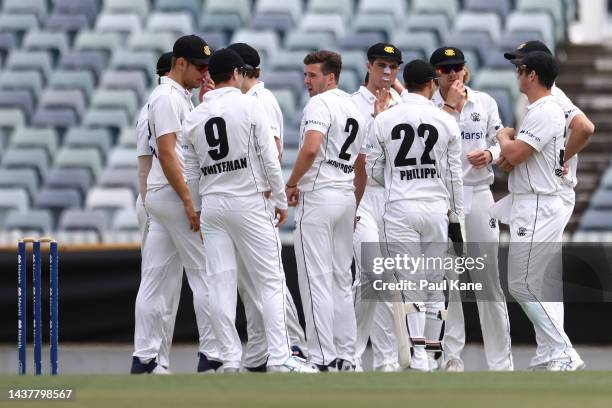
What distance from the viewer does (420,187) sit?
8.66 metres

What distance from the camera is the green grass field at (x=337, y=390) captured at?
21.4 ft

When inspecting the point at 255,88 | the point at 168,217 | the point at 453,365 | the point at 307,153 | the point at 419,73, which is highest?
the point at 419,73

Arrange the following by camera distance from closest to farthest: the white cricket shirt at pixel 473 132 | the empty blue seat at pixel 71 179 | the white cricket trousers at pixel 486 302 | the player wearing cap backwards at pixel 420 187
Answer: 1. the player wearing cap backwards at pixel 420 187
2. the white cricket trousers at pixel 486 302
3. the white cricket shirt at pixel 473 132
4. the empty blue seat at pixel 71 179

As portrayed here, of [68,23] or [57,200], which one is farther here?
[68,23]

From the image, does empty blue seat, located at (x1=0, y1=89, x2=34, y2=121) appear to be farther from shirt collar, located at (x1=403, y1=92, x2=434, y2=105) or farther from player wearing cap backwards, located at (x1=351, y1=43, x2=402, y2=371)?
Answer: shirt collar, located at (x1=403, y1=92, x2=434, y2=105)

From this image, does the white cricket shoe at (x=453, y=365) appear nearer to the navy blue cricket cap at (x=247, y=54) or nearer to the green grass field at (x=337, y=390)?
the green grass field at (x=337, y=390)

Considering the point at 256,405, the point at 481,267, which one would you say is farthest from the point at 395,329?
the point at 256,405

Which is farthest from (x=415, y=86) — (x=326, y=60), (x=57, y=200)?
(x=57, y=200)

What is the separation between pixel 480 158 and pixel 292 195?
3.81 feet

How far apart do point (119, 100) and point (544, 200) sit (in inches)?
293

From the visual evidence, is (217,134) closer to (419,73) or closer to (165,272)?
(165,272)

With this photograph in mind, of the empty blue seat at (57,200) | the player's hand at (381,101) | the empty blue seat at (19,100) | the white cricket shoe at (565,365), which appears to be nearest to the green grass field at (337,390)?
the white cricket shoe at (565,365)

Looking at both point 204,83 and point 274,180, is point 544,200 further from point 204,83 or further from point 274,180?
point 204,83

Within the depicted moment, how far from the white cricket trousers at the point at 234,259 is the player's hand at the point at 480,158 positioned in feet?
4.55
